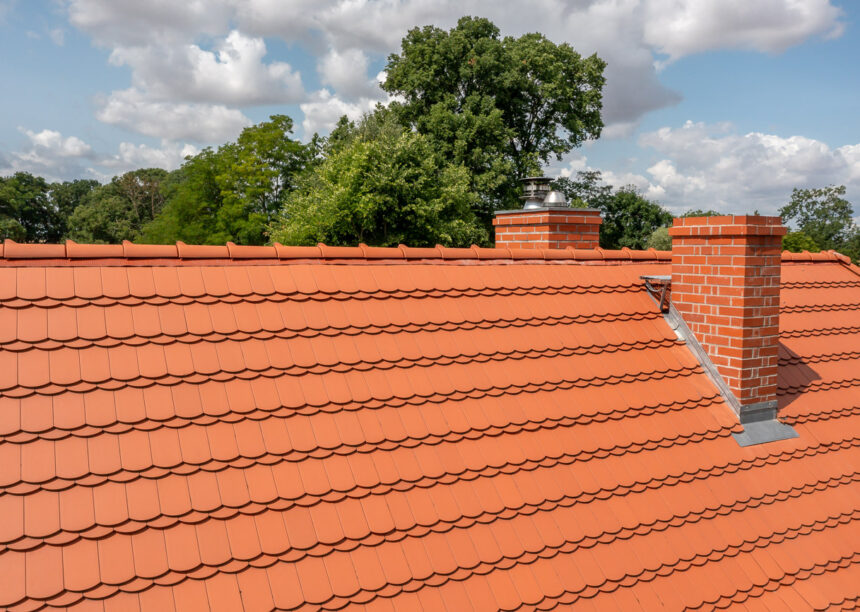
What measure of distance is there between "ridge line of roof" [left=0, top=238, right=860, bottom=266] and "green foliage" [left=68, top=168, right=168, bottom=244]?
57.2 meters

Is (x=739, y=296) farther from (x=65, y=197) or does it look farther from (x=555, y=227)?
(x=65, y=197)

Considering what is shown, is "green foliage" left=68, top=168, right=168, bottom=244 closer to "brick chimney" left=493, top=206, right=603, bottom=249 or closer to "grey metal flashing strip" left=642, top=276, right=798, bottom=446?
"brick chimney" left=493, top=206, right=603, bottom=249

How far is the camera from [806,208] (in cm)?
5328

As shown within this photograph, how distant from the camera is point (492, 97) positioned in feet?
94.5

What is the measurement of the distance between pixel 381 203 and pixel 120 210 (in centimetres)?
4777

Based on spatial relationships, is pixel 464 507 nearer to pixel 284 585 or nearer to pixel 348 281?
A: pixel 284 585

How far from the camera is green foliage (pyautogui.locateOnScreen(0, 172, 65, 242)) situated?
59.0 m

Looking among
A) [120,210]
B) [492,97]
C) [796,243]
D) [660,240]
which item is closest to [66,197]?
[120,210]

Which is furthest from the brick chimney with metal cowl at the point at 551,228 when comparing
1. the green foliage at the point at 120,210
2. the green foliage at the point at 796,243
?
the green foliage at the point at 120,210

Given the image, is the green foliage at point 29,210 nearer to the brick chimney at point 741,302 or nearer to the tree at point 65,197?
the tree at point 65,197

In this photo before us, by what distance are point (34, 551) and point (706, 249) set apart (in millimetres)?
4224

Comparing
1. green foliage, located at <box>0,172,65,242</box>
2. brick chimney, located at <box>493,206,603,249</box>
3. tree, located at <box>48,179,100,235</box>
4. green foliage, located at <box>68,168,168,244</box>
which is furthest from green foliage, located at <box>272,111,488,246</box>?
tree, located at <box>48,179,100,235</box>

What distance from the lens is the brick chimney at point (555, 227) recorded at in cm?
596

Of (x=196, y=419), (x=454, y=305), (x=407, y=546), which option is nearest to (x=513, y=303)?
(x=454, y=305)
